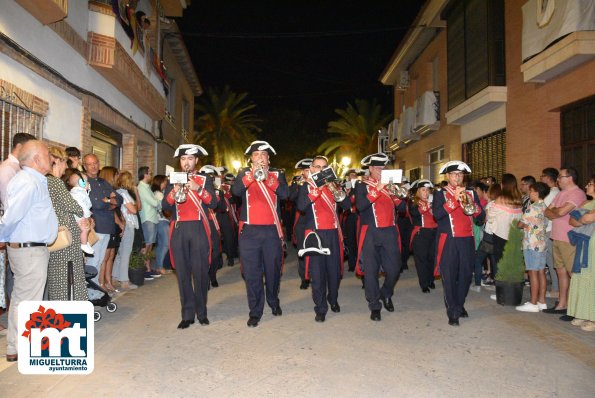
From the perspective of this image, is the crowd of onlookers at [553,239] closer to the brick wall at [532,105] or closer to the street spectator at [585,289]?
the street spectator at [585,289]

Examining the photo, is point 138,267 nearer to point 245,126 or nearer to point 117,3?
point 117,3

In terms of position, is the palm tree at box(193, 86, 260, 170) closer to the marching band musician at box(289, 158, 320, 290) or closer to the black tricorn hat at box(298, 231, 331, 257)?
the marching band musician at box(289, 158, 320, 290)

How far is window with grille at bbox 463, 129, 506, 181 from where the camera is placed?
15.9 m

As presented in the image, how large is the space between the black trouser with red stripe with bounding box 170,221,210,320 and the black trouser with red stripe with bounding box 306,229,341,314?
145 cm

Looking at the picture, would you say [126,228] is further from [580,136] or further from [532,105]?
[532,105]

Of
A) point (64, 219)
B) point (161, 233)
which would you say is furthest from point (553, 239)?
point (161, 233)

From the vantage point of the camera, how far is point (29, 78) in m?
9.01

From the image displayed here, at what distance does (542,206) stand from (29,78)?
327 inches

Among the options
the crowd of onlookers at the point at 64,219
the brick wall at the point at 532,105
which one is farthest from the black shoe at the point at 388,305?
the brick wall at the point at 532,105

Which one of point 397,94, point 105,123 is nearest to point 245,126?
point 397,94

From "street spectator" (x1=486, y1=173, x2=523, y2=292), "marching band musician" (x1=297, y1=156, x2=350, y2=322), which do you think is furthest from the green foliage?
"marching band musician" (x1=297, y1=156, x2=350, y2=322)

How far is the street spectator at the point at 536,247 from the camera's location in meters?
8.25

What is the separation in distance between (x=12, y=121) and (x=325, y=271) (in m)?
5.20

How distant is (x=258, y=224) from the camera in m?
7.24
